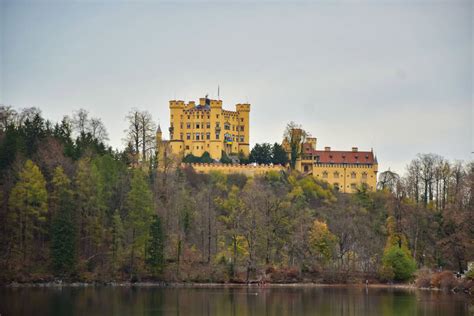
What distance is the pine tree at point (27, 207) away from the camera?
67688 mm

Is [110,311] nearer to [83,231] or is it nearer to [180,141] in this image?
[83,231]

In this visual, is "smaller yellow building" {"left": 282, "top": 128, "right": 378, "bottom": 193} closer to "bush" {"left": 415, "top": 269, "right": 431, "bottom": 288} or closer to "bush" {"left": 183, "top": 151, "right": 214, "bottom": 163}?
"bush" {"left": 183, "top": 151, "right": 214, "bottom": 163}

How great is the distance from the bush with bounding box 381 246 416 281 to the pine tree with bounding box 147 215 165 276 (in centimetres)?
1814

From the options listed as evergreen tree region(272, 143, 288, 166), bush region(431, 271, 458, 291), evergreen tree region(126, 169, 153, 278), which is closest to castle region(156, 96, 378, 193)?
evergreen tree region(272, 143, 288, 166)

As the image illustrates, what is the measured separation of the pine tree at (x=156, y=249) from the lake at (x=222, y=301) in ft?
14.1

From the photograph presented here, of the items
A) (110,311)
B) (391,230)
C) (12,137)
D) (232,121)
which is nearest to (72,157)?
(12,137)

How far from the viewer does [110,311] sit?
4728cm

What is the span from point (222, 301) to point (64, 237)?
57.7ft

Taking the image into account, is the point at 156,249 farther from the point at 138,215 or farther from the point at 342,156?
the point at 342,156

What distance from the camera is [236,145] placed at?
118 meters

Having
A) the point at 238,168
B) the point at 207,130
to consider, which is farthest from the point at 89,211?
the point at 207,130

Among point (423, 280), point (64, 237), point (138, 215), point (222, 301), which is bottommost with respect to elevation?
point (222, 301)

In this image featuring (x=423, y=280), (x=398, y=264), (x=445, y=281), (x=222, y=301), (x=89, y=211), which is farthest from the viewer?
(x=398, y=264)

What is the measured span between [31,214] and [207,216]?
51.7 ft
